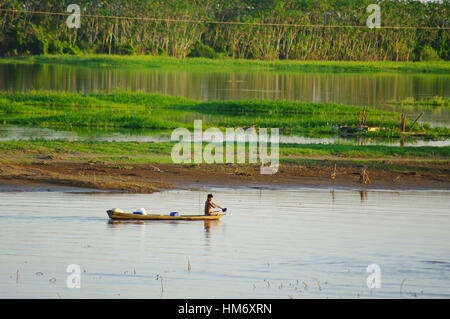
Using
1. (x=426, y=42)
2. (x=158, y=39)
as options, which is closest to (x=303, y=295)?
(x=158, y=39)

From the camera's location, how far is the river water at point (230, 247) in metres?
15.5

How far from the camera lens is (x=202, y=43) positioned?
138750 millimetres

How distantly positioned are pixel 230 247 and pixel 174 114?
32475 mm

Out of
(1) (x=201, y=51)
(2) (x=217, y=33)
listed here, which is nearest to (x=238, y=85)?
(1) (x=201, y=51)

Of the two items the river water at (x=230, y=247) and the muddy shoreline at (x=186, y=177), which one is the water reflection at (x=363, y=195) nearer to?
the river water at (x=230, y=247)

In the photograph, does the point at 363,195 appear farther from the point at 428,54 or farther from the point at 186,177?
the point at 428,54

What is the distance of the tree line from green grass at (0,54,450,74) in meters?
5.82

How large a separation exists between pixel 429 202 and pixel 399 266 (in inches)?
300

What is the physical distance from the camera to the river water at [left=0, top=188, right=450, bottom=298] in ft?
50.8

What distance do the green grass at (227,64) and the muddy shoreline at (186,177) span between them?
276ft

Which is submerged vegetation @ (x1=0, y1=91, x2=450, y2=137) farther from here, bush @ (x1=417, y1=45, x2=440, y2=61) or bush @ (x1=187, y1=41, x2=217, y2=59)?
bush @ (x1=417, y1=45, x2=440, y2=61)

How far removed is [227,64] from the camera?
402 feet

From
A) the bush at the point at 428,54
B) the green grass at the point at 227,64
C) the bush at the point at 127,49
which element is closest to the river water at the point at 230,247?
the green grass at the point at 227,64
